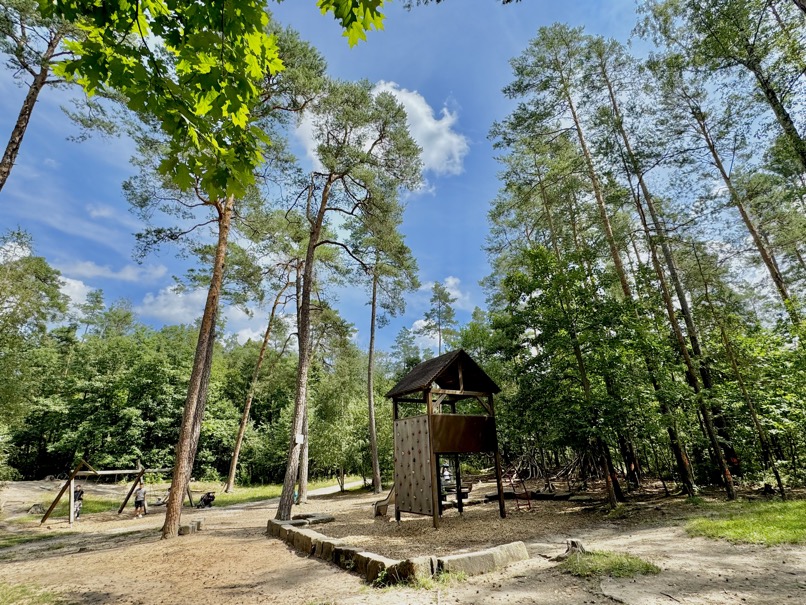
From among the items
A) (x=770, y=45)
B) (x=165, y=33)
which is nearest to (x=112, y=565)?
(x=165, y=33)

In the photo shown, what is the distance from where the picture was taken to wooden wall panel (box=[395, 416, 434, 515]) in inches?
352

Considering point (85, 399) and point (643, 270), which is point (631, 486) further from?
point (85, 399)

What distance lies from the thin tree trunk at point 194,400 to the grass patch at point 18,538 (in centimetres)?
388

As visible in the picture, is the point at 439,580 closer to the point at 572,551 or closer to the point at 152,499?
the point at 572,551

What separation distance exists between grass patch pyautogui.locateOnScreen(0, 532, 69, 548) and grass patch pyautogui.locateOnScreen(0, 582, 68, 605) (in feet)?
20.3

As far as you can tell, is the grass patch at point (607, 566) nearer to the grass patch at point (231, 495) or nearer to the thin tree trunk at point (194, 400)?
the thin tree trunk at point (194, 400)

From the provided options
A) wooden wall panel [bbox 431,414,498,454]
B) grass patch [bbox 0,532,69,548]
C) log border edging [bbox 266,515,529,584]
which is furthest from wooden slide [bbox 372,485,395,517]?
grass patch [bbox 0,532,69,548]

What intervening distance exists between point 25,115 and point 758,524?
47.5 feet

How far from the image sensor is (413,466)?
9461 mm

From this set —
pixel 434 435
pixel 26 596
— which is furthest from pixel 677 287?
pixel 26 596

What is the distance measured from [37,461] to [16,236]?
18.2m

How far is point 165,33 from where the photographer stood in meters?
2.05

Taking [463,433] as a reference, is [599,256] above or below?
above

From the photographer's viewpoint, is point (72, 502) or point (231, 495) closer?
point (72, 502)
